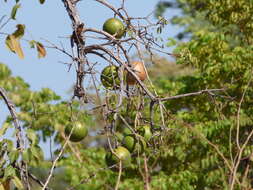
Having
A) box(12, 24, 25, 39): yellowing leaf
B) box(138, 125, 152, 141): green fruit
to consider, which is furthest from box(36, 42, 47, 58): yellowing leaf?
box(138, 125, 152, 141): green fruit

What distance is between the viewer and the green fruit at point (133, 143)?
8.39ft

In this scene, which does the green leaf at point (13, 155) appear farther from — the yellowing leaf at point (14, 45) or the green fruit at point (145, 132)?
the green fruit at point (145, 132)

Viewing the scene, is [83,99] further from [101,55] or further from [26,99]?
[26,99]

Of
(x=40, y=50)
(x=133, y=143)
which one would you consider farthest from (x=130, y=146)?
(x=40, y=50)

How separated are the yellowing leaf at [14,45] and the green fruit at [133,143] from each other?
59 centimetres

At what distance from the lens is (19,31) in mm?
2305

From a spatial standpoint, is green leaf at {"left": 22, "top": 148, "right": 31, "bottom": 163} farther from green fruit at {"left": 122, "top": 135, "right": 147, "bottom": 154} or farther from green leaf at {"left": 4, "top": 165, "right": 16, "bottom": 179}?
green fruit at {"left": 122, "top": 135, "right": 147, "bottom": 154}

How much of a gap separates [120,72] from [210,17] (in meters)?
4.70

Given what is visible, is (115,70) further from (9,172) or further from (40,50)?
(9,172)

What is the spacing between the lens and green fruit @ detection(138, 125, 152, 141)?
259 centimetres

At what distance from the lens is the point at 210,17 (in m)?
7.08

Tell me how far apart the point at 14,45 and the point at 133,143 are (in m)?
0.63

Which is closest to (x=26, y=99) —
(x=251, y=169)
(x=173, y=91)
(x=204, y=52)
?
(x=173, y=91)

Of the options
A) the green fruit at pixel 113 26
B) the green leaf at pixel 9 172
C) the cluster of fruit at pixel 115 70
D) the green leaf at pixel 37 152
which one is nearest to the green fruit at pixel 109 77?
the cluster of fruit at pixel 115 70
